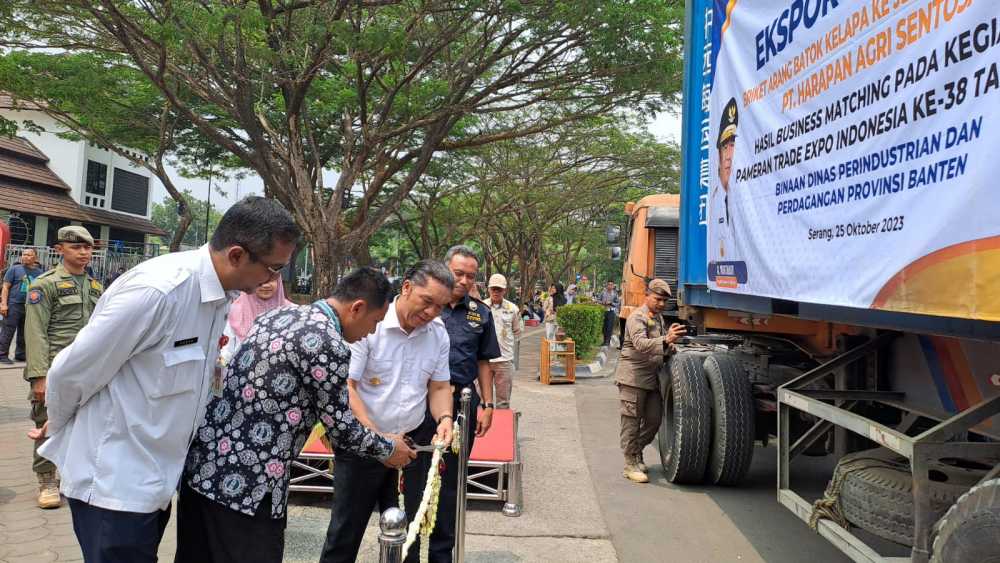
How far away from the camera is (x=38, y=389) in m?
4.59

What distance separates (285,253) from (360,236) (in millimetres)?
11906

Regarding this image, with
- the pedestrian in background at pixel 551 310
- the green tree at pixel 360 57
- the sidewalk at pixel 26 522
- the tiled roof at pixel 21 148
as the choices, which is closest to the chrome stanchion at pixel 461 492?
the sidewalk at pixel 26 522

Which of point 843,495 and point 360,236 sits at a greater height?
point 360,236

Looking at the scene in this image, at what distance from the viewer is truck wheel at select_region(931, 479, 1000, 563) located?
231 centimetres

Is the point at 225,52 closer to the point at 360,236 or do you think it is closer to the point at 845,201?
the point at 360,236

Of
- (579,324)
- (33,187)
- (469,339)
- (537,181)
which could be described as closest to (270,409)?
(469,339)

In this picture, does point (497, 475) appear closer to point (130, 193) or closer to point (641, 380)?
point (641, 380)

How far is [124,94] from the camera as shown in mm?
A: 17125

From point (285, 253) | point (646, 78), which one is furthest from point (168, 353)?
point (646, 78)

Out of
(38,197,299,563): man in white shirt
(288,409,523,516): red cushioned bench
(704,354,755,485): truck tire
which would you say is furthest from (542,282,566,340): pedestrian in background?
(38,197,299,563): man in white shirt

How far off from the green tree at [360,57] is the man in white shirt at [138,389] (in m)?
8.62

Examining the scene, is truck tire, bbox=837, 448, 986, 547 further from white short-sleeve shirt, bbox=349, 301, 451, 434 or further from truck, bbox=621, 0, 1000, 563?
white short-sleeve shirt, bbox=349, 301, 451, 434

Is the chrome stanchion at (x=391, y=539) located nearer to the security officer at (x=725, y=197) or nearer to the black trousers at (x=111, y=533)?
the black trousers at (x=111, y=533)

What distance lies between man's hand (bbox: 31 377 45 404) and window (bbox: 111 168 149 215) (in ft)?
111
